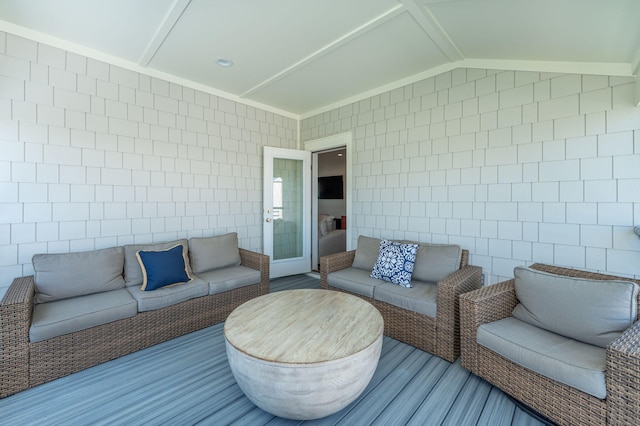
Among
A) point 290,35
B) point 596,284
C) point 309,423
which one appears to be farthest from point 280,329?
point 290,35

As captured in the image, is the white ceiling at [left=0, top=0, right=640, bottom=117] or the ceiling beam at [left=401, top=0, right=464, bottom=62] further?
the ceiling beam at [left=401, top=0, right=464, bottom=62]

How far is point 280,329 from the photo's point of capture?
1.81m

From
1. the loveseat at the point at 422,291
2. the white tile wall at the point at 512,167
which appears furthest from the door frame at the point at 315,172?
the loveseat at the point at 422,291

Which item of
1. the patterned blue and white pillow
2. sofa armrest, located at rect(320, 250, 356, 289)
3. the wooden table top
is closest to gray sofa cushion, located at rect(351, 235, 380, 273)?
sofa armrest, located at rect(320, 250, 356, 289)

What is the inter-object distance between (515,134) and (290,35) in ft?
7.55

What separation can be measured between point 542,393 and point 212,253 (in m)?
3.19

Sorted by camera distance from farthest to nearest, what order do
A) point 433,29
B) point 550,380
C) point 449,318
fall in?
point 433,29, point 449,318, point 550,380

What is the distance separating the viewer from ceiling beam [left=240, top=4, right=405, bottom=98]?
2.18m

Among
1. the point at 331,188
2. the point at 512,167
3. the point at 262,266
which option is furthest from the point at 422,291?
the point at 331,188

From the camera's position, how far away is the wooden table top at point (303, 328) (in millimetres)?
1539

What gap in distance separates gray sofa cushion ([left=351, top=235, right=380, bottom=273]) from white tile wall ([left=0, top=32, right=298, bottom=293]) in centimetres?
178

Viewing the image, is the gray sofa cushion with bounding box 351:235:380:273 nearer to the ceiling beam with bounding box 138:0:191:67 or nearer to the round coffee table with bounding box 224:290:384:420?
the round coffee table with bounding box 224:290:384:420

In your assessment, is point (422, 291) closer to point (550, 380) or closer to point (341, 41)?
point (550, 380)

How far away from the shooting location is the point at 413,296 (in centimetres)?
249
